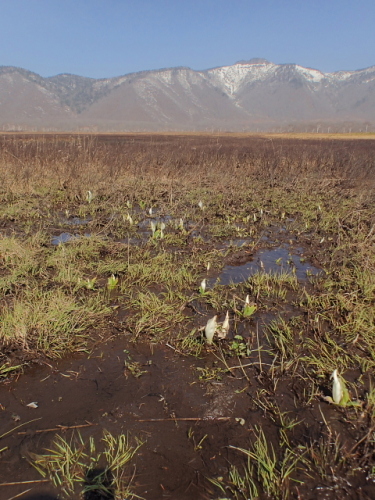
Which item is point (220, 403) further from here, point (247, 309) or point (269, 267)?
point (269, 267)

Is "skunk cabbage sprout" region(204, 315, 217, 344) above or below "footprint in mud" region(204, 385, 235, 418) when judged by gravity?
above

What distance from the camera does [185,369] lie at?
2947 millimetres

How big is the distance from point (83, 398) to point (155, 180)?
389 inches

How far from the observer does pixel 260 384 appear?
2768 mm

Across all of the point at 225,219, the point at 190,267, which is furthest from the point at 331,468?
the point at 225,219

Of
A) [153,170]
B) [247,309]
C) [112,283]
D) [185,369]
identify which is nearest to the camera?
[185,369]

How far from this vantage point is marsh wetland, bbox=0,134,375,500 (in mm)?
2033

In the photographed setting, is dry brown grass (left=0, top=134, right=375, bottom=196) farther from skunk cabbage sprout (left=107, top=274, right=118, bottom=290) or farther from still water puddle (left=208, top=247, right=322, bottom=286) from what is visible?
skunk cabbage sprout (left=107, top=274, right=118, bottom=290)

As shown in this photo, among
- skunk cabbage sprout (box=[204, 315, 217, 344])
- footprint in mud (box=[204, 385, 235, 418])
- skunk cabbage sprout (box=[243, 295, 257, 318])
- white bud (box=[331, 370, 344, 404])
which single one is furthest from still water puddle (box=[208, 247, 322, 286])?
white bud (box=[331, 370, 344, 404])

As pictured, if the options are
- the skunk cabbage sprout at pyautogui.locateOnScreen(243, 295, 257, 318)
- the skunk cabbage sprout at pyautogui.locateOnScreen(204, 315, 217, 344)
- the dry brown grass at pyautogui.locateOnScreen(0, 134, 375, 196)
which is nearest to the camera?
the skunk cabbage sprout at pyautogui.locateOnScreen(204, 315, 217, 344)

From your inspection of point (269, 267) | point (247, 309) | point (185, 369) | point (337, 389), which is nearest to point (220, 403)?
point (185, 369)

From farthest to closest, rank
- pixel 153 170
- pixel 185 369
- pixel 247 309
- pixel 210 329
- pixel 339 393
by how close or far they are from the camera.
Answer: pixel 153 170, pixel 247 309, pixel 210 329, pixel 185 369, pixel 339 393

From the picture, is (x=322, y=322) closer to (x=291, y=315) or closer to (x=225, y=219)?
(x=291, y=315)

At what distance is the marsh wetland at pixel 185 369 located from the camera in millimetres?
2033
